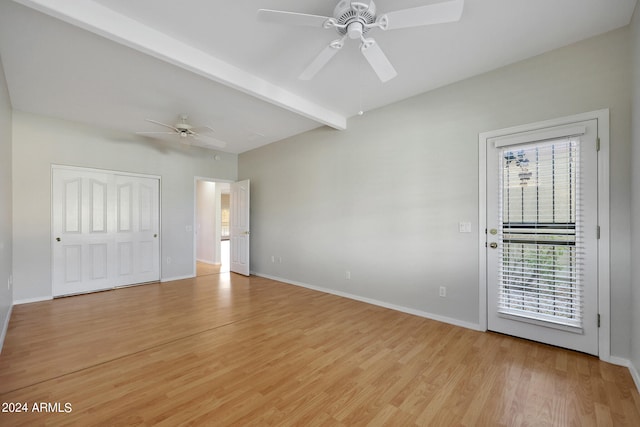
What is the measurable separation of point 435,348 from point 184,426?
2202mm

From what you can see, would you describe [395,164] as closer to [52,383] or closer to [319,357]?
[319,357]

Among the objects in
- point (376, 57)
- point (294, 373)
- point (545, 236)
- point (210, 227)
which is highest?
point (376, 57)

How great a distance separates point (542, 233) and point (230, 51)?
358cm

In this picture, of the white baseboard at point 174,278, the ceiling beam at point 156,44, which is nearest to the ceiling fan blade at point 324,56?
the ceiling beam at point 156,44

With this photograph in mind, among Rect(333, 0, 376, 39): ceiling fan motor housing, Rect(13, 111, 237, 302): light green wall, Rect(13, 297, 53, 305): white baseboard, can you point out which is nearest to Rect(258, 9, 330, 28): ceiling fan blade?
Rect(333, 0, 376, 39): ceiling fan motor housing

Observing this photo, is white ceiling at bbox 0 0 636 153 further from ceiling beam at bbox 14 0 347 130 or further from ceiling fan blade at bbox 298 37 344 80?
ceiling fan blade at bbox 298 37 344 80

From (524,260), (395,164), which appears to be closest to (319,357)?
(524,260)

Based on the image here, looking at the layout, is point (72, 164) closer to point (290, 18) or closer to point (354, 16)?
point (290, 18)

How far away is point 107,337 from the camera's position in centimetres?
285

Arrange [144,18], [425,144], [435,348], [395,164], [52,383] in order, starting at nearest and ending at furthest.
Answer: [52,383] < [144,18] < [435,348] < [425,144] < [395,164]

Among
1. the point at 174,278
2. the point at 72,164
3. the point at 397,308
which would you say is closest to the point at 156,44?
the point at 72,164

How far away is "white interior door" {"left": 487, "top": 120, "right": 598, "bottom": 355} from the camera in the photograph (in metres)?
2.42

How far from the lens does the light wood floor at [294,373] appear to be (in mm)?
1750

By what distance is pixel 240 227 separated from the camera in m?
5.98
